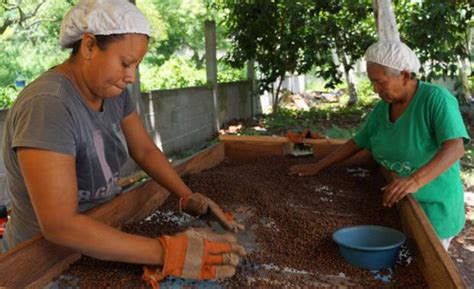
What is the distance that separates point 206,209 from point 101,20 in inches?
35.3

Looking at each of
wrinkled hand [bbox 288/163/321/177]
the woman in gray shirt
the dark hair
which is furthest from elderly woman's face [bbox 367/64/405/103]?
the dark hair

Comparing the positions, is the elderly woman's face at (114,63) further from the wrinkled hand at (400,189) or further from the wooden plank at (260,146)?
the wooden plank at (260,146)

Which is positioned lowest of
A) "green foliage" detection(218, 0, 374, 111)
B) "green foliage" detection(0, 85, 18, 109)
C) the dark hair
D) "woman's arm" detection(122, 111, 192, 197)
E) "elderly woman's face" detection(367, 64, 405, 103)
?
"woman's arm" detection(122, 111, 192, 197)

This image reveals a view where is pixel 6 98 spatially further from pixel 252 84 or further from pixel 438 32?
pixel 252 84

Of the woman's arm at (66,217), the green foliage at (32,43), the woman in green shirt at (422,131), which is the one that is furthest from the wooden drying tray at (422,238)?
the green foliage at (32,43)

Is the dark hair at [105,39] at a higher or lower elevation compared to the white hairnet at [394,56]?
higher

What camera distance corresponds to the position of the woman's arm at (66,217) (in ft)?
4.17

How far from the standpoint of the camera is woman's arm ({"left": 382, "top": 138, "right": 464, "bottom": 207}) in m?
1.97

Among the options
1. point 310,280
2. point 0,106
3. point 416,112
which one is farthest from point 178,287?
point 0,106

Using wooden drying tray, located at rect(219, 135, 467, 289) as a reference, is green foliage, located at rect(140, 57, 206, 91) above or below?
above

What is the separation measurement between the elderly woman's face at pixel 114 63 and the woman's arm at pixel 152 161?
1.83 feet

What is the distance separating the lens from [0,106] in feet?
17.3

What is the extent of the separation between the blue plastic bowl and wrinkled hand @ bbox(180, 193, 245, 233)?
0.44m

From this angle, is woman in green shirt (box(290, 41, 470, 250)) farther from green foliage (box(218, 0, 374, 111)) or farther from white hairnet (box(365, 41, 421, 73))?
green foliage (box(218, 0, 374, 111))
